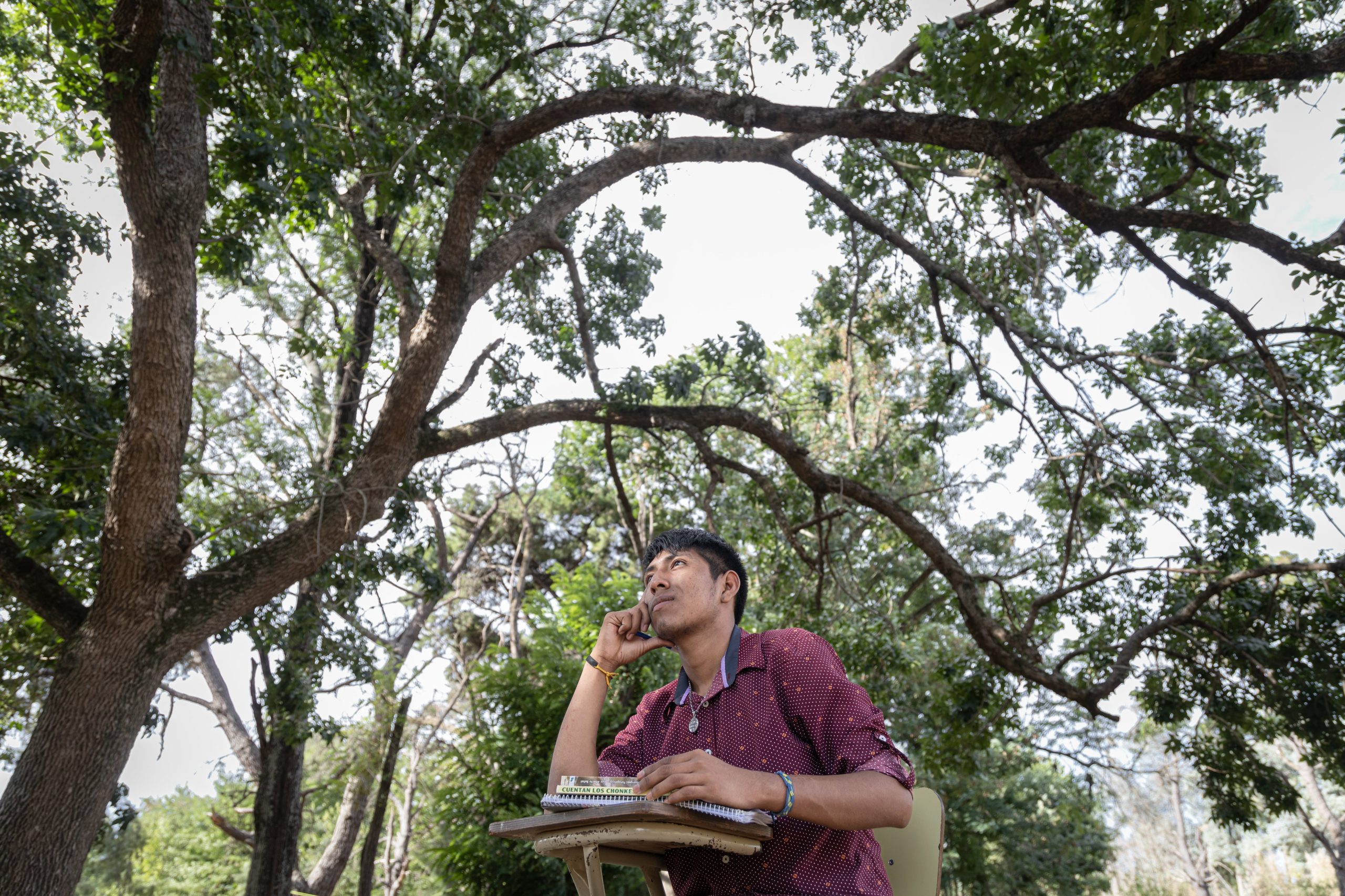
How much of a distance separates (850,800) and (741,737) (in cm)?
38

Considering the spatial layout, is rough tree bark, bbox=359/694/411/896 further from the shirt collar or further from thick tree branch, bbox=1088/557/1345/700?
the shirt collar

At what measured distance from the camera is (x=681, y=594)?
6.66 ft

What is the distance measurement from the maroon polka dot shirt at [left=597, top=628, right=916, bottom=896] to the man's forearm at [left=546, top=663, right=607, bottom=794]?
0.35 ft

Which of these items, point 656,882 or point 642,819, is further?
point 656,882

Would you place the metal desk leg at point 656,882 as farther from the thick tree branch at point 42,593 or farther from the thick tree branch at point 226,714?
the thick tree branch at point 226,714

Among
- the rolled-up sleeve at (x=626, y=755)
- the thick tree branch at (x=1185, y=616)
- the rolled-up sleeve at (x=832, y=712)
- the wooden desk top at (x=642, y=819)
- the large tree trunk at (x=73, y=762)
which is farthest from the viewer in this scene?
the thick tree branch at (x=1185, y=616)

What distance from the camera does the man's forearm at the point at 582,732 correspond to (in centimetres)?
198

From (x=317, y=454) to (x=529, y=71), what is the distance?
5.47 metres

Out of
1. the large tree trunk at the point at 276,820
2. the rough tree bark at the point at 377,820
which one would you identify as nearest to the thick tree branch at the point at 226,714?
the large tree trunk at the point at 276,820

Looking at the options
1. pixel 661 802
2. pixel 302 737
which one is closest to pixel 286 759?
pixel 302 737

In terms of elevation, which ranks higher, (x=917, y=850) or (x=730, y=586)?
(x=730, y=586)

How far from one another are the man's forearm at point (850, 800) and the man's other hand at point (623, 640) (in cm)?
68

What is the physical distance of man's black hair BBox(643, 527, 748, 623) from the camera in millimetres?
2139

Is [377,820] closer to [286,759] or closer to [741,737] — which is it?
[286,759]
